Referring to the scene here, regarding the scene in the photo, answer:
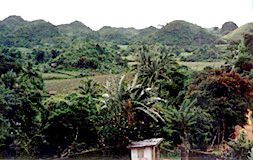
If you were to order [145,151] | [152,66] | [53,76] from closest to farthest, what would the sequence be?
[145,151], [152,66], [53,76]

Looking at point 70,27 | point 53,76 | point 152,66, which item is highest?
point 70,27

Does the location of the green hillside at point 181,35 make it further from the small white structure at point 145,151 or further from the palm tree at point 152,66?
the small white structure at point 145,151

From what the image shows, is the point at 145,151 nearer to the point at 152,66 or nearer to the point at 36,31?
the point at 152,66

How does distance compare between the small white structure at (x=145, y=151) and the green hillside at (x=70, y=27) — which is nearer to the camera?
the small white structure at (x=145, y=151)

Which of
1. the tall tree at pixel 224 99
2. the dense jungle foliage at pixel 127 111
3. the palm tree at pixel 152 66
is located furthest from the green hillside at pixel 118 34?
the tall tree at pixel 224 99

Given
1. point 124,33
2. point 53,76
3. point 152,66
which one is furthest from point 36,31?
point 152,66

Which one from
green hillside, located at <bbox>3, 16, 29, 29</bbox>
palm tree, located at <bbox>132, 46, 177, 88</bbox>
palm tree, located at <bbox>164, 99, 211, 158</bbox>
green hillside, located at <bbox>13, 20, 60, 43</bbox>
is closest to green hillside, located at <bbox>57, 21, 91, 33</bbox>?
green hillside, located at <bbox>13, 20, 60, 43</bbox>

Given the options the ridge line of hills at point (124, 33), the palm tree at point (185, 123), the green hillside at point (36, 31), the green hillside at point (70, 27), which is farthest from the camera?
the green hillside at point (70, 27)

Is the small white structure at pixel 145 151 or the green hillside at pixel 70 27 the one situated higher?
the green hillside at pixel 70 27

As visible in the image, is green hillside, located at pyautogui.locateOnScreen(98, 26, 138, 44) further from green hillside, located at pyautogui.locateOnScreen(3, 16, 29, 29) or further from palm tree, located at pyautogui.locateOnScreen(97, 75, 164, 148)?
palm tree, located at pyautogui.locateOnScreen(97, 75, 164, 148)

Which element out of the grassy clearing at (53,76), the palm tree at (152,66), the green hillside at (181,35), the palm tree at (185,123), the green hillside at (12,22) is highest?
the green hillside at (12,22)
